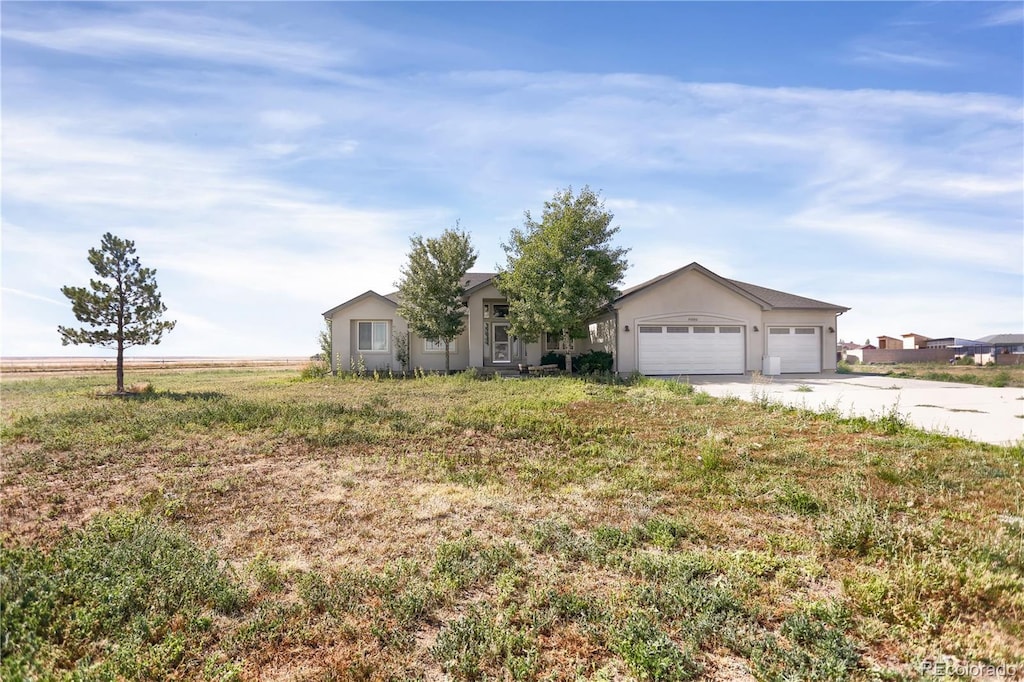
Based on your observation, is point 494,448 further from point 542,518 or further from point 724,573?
point 724,573

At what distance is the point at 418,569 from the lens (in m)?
4.11

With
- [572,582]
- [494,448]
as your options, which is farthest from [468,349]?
[572,582]

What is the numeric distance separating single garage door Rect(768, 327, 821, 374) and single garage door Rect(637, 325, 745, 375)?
6.50 feet

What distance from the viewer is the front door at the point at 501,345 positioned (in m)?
24.7

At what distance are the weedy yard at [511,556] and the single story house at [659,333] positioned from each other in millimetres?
12312

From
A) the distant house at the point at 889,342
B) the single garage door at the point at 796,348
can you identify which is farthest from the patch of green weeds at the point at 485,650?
the distant house at the point at 889,342

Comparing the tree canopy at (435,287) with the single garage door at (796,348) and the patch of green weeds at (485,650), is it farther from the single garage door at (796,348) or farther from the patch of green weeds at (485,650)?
the patch of green weeds at (485,650)

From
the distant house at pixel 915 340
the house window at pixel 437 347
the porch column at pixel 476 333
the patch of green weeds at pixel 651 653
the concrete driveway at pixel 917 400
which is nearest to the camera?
the patch of green weeds at pixel 651 653

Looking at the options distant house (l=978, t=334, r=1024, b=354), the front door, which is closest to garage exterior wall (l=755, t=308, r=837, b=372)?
the front door

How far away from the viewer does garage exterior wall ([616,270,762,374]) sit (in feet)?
67.7

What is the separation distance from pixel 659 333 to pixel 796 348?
676 cm

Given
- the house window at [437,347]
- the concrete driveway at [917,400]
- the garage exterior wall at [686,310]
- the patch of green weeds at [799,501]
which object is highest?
the garage exterior wall at [686,310]

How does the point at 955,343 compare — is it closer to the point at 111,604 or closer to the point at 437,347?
the point at 437,347

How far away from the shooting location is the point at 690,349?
68.7 ft
